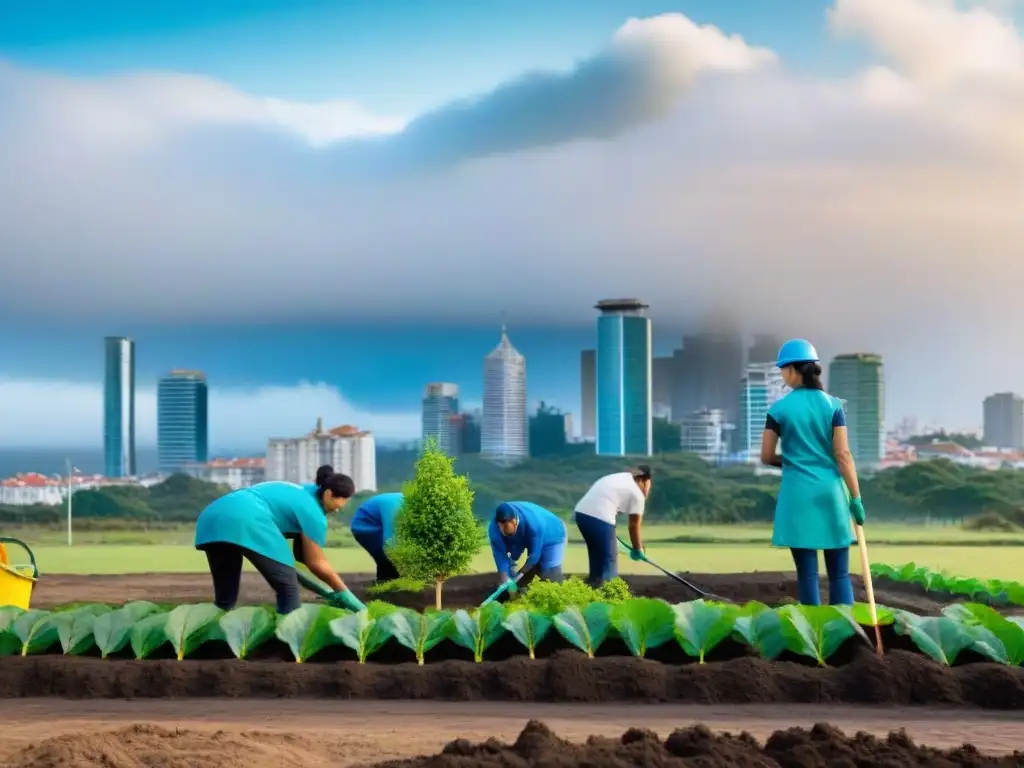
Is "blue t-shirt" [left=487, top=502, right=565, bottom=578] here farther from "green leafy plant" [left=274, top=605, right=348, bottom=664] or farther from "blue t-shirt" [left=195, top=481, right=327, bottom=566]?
"green leafy plant" [left=274, top=605, right=348, bottom=664]

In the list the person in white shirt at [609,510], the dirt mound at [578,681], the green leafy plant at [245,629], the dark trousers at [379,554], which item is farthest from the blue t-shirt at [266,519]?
the dark trousers at [379,554]

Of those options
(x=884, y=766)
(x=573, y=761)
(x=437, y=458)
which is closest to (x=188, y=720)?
(x=573, y=761)

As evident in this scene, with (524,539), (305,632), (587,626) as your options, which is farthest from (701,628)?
(524,539)

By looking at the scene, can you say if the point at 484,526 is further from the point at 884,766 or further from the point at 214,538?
the point at 884,766

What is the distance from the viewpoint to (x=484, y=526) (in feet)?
33.3

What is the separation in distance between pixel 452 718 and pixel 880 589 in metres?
7.56

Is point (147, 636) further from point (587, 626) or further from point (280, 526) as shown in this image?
point (587, 626)

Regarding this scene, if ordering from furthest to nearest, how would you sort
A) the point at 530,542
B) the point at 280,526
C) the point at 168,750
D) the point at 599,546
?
the point at 599,546
the point at 530,542
the point at 280,526
the point at 168,750

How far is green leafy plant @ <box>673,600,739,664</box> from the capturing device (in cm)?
618

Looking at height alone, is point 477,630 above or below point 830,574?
below

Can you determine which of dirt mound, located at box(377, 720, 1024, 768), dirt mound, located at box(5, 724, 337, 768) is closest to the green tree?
dirt mound, located at box(5, 724, 337, 768)

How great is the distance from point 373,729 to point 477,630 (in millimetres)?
1181

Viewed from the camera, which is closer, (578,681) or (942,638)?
(578,681)

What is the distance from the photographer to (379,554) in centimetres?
1131
